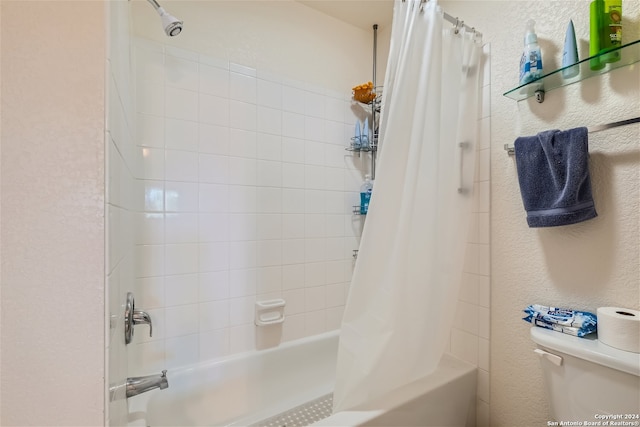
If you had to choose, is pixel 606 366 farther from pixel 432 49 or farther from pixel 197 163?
pixel 197 163

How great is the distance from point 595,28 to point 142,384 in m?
1.97

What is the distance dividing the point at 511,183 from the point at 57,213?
4.74 ft

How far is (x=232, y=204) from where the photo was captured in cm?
153

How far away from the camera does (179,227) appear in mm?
1402

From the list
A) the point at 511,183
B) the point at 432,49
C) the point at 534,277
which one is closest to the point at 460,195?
the point at 511,183

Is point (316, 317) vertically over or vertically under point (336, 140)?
under

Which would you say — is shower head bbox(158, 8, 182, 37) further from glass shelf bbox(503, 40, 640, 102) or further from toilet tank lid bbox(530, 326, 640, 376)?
toilet tank lid bbox(530, 326, 640, 376)

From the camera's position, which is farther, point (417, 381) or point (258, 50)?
point (258, 50)

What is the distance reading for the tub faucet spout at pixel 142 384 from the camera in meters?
1.00

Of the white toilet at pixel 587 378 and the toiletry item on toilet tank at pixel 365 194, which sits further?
the toiletry item on toilet tank at pixel 365 194

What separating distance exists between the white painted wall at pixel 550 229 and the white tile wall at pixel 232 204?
91 centimetres

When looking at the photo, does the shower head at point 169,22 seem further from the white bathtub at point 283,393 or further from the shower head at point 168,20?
the white bathtub at point 283,393

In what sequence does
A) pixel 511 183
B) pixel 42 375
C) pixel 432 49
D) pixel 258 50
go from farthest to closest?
1. pixel 258 50
2. pixel 511 183
3. pixel 432 49
4. pixel 42 375

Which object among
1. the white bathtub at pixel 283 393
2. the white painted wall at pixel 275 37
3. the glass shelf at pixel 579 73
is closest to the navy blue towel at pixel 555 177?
the glass shelf at pixel 579 73
